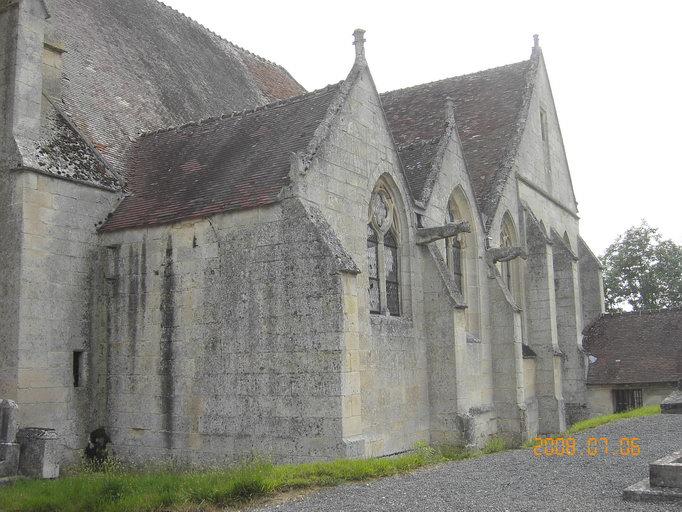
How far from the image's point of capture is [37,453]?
38.1 ft

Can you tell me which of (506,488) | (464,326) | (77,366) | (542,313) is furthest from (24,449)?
(542,313)

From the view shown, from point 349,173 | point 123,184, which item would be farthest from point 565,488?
point 123,184

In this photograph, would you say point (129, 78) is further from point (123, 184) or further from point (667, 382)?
point (667, 382)

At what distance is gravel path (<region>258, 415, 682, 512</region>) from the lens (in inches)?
338

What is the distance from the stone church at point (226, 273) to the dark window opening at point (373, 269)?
0.13 ft

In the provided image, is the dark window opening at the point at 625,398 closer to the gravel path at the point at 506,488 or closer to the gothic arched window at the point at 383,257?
the gravel path at the point at 506,488

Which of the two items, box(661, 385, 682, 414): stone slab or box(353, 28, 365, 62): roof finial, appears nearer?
box(353, 28, 365, 62): roof finial

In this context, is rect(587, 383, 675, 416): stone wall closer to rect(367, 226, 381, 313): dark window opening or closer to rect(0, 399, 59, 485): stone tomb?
rect(367, 226, 381, 313): dark window opening

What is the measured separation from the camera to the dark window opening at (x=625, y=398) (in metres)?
24.1

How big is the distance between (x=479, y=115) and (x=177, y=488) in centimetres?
1853

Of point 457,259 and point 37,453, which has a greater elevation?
point 457,259

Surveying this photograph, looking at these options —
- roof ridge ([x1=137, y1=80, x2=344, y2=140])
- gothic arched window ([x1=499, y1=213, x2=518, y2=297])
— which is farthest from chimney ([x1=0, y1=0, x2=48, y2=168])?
gothic arched window ([x1=499, y1=213, x2=518, y2=297])

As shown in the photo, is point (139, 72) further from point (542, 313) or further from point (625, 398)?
point (625, 398)

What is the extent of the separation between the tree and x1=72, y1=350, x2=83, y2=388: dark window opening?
36048mm
